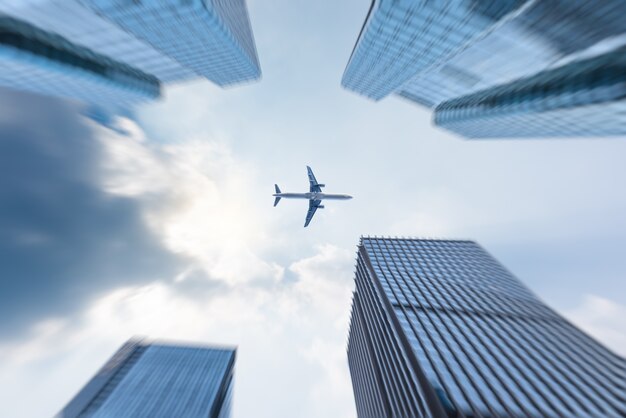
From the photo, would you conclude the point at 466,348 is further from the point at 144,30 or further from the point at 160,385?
the point at 160,385

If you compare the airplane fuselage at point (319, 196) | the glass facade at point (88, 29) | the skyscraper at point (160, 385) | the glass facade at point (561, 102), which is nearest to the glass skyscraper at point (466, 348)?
the airplane fuselage at point (319, 196)

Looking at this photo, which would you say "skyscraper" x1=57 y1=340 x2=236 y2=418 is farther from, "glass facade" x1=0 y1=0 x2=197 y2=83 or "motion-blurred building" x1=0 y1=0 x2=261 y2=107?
"glass facade" x1=0 y1=0 x2=197 y2=83

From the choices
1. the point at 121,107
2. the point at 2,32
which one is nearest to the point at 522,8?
the point at 2,32

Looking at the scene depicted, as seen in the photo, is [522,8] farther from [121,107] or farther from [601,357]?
[121,107]

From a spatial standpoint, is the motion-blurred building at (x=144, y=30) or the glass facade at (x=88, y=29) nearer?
the glass facade at (x=88, y=29)

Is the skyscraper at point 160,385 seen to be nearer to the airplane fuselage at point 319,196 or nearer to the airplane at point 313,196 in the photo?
the airplane at point 313,196

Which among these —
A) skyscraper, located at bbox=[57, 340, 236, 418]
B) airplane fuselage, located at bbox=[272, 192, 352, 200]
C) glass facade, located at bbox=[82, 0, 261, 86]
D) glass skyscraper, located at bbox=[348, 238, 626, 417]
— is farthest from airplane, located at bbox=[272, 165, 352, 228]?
skyscraper, located at bbox=[57, 340, 236, 418]
